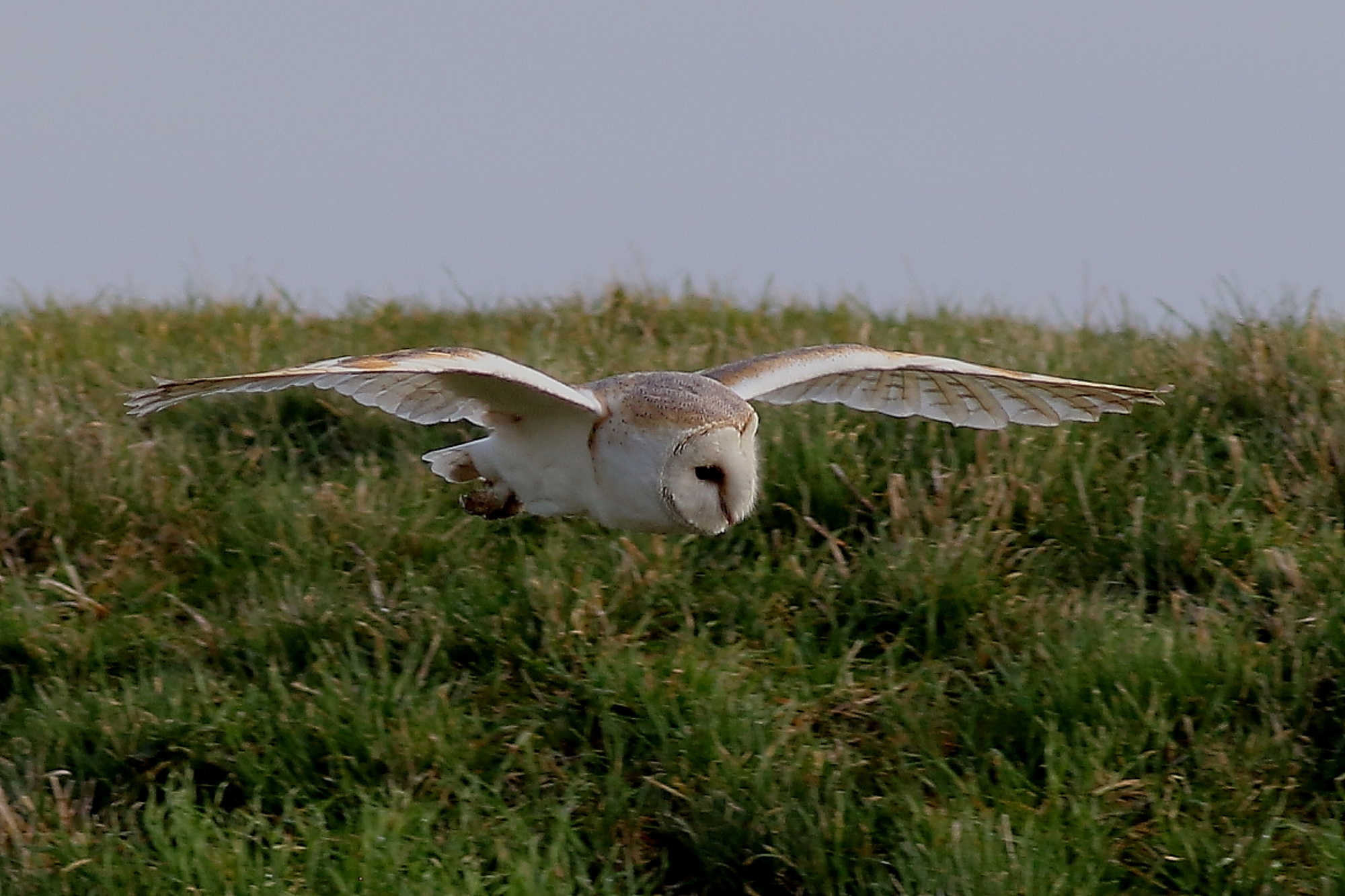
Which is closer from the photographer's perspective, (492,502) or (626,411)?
(626,411)

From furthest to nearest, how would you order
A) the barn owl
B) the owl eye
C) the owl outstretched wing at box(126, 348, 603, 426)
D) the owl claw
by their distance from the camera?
1. the owl claw
2. the owl eye
3. the barn owl
4. the owl outstretched wing at box(126, 348, 603, 426)

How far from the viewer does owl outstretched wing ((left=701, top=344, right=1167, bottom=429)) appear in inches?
161

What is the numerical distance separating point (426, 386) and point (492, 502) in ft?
1.04

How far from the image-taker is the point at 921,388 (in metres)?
4.55

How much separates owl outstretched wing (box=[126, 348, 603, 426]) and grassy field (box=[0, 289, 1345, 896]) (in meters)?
0.55

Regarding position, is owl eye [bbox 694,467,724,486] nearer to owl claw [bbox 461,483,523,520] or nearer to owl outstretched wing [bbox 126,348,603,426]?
owl outstretched wing [bbox 126,348,603,426]

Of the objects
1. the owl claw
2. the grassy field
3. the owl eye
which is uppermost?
the owl eye

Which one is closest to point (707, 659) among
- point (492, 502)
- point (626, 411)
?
point (492, 502)

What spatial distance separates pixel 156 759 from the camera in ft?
13.6

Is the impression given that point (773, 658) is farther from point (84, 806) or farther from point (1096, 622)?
point (84, 806)

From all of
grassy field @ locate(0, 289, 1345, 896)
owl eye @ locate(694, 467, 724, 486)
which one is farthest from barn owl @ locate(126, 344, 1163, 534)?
grassy field @ locate(0, 289, 1345, 896)

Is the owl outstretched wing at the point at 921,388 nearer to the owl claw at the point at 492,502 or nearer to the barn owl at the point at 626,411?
the barn owl at the point at 626,411

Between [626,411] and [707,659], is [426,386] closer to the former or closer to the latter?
[626,411]

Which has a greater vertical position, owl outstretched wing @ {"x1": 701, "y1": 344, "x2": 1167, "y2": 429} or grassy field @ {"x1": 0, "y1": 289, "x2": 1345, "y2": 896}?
owl outstretched wing @ {"x1": 701, "y1": 344, "x2": 1167, "y2": 429}
